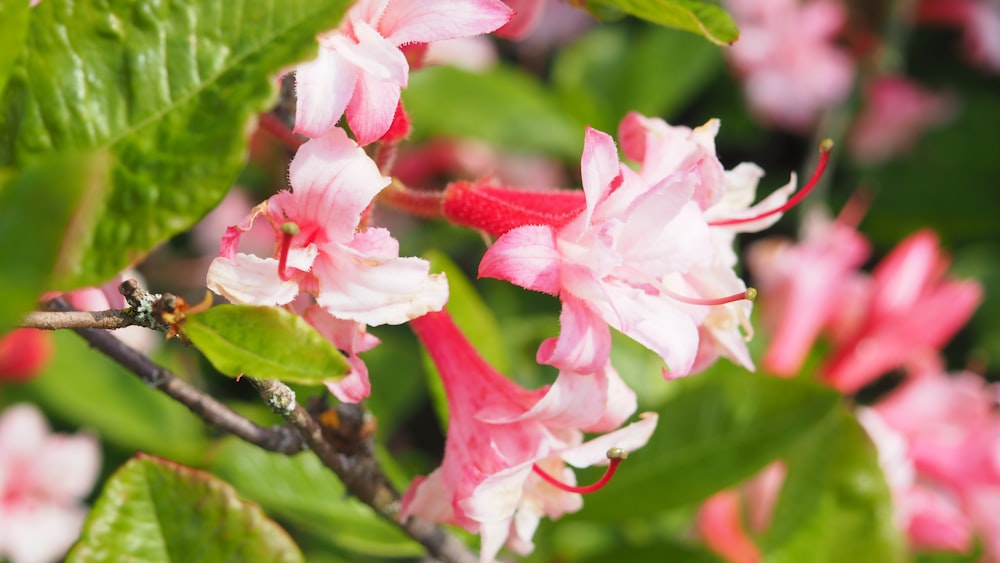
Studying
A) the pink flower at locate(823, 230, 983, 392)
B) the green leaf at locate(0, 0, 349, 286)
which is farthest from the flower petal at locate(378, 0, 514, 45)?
the pink flower at locate(823, 230, 983, 392)

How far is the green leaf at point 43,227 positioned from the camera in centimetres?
35

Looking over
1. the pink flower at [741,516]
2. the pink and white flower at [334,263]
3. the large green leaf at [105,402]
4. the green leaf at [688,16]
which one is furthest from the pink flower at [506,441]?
the large green leaf at [105,402]

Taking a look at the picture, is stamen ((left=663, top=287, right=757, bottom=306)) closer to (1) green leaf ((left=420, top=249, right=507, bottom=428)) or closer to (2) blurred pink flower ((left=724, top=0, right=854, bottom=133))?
(1) green leaf ((left=420, top=249, right=507, bottom=428))

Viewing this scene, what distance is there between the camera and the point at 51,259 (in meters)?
0.35

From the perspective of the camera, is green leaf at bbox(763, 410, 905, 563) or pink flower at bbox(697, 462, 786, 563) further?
pink flower at bbox(697, 462, 786, 563)

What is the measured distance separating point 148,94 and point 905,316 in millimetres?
1242

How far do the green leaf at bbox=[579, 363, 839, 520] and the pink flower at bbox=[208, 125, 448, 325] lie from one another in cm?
49

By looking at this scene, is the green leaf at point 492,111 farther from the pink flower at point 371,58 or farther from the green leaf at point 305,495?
the pink flower at point 371,58

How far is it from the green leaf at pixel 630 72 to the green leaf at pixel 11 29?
4.45ft

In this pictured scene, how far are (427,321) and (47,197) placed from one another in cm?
41

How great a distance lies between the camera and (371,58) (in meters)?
0.58

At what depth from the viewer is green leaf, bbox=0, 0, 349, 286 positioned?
496 mm

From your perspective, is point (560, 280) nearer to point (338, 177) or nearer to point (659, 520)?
point (338, 177)

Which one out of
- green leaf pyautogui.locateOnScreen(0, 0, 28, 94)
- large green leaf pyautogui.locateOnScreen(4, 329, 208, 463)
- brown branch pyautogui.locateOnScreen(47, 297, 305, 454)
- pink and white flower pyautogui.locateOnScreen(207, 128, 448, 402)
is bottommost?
large green leaf pyautogui.locateOnScreen(4, 329, 208, 463)
